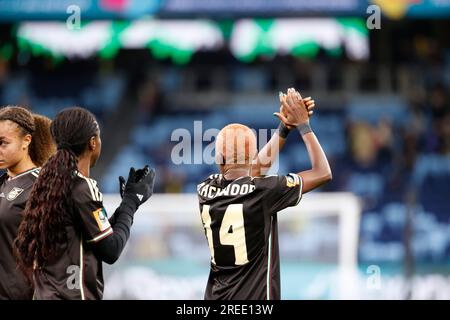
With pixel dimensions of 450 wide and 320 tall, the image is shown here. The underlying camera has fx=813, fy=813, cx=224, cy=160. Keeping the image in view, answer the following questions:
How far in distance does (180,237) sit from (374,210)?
374 cm

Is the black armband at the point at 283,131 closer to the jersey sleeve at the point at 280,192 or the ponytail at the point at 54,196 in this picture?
the jersey sleeve at the point at 280,192

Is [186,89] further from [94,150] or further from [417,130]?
[94,150]

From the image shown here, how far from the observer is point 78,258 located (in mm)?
3607

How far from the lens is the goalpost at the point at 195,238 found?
9.59 metres

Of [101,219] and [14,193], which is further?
[14,193]

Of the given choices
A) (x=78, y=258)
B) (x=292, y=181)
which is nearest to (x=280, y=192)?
(x=292, y=181)

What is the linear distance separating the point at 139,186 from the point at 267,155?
716mm

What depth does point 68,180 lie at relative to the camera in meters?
3.65

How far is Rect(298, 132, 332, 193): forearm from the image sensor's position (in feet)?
12.8

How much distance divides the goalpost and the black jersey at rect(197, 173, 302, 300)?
18.2 ft

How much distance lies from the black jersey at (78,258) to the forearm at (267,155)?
3.16 ft
